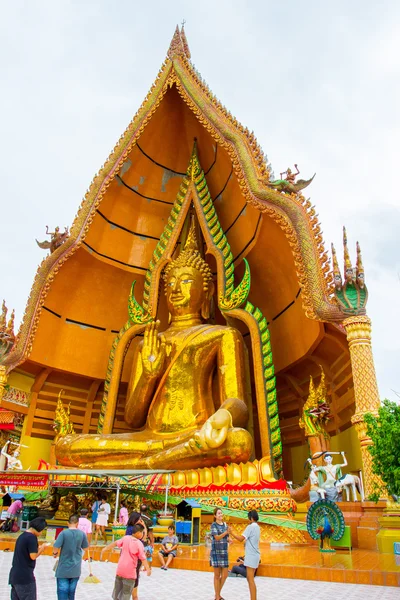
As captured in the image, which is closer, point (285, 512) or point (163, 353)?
point (285, 512)

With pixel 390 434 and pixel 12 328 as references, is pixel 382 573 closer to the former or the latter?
pixel 390 434

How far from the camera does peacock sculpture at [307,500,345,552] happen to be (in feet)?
14.5

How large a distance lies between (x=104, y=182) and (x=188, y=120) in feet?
7.76

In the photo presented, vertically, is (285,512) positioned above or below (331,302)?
below

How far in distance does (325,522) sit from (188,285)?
16.6 feet

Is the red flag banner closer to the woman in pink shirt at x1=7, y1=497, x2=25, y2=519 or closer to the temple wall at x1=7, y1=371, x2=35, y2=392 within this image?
the woman in pink shirt at x1=7, y1=497, x2=25, y2=519

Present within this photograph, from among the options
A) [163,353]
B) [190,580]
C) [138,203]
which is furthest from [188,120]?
[190,580]

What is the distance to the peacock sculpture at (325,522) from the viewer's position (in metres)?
4.41

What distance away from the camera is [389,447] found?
397 cm

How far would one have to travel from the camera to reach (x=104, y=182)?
8953mm

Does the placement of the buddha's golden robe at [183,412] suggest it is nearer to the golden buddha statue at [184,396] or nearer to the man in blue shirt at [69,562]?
the golden buddha statue at [184,396]

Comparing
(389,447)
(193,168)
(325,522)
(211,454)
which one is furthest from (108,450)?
(193,168)

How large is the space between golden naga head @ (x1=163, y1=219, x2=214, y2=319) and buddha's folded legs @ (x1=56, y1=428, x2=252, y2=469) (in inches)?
91.6

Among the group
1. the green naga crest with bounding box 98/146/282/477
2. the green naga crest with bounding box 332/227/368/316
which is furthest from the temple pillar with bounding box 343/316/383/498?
the green naga crest with bounding box 98/146/282/477
